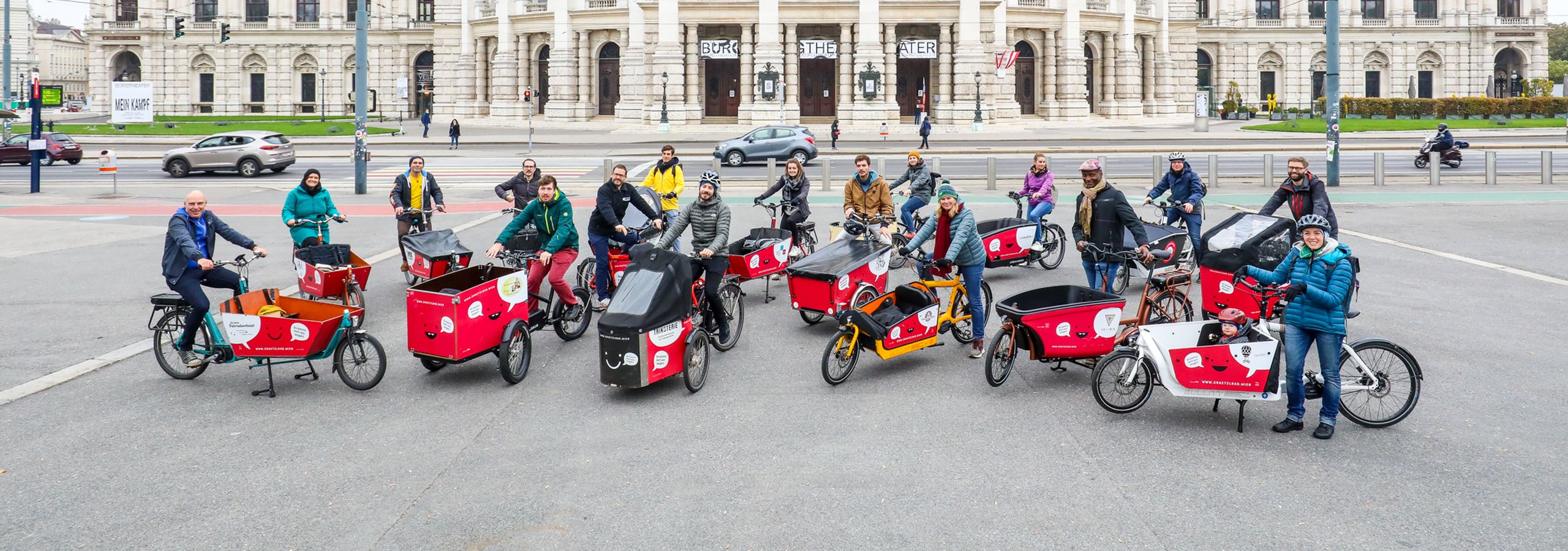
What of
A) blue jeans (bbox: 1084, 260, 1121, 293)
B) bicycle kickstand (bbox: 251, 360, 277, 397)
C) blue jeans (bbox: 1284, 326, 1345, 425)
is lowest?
bicycle kickstand (bbox: 251, 360, 277, 397)

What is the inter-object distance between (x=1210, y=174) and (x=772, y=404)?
22.1m

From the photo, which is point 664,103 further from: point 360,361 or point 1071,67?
point 360,361

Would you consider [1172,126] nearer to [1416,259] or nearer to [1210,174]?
[1210,174]

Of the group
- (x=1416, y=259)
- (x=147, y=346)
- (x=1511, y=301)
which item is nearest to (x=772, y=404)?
(x=147, y=346)

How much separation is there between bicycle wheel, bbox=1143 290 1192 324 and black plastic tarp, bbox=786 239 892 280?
264 centimetres

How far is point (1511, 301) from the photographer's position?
512 inches

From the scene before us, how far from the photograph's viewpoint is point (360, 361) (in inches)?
367

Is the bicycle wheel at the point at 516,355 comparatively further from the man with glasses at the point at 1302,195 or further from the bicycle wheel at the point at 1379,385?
the man with glasses at the point at 1302,195

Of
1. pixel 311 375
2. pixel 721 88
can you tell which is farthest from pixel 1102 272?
pixel 721 88

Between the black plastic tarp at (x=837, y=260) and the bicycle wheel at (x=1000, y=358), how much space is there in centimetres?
215

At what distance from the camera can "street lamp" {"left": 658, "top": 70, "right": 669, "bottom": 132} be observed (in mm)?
58562

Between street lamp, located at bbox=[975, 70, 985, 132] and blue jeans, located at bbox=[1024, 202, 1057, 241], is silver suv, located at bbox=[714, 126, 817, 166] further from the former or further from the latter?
blue jeans, located at bbox=[1024, 202, 1057, 241]

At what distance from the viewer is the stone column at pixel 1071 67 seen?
63.8 metres

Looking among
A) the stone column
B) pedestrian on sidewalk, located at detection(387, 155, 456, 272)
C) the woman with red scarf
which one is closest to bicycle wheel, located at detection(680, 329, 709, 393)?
the woman with red scarf
